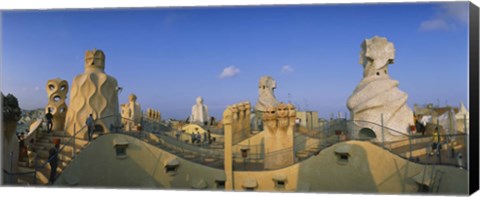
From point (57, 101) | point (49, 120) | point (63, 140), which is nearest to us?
point (63, 140)

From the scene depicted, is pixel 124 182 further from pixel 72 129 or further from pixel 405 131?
pixel 405 131

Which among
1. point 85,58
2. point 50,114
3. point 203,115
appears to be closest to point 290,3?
point 85,58

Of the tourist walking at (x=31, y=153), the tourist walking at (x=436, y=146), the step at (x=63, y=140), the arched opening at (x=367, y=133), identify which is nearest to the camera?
the tourist walking at (x=436, y=146)

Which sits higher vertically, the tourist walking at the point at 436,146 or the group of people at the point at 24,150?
the tourist walking at the point at 436,146

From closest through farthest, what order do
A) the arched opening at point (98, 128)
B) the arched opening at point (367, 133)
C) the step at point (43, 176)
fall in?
the step at point (43, 176), the arched opening at point (367, 133), the arched opening at point (98, 128)

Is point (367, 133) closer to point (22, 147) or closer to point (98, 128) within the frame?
point (98, 128)

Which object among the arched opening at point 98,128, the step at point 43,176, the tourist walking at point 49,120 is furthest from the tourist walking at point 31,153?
the arched opening at point 98,128

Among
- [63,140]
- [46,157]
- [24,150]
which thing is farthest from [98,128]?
[24,150]

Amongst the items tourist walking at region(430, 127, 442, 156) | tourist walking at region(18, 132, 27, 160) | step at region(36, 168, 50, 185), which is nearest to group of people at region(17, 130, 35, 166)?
tourist walking at region(18, 132, 27, 160)

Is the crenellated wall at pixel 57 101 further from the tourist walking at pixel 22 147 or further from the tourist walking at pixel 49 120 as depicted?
the tourist walking at pixel 22 147

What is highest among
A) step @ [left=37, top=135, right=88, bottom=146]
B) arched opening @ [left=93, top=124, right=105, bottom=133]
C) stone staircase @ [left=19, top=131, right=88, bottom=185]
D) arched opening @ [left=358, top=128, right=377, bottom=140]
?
arched opening @ [left=93, top=124, right=105, bottom=133]

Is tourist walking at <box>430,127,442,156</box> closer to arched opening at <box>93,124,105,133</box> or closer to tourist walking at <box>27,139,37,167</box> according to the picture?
arched opening at <box>93,124,105,133</box>

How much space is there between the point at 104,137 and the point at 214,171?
6.56 ft

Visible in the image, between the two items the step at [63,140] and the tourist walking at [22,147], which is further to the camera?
the tourist walking at [22,147]
